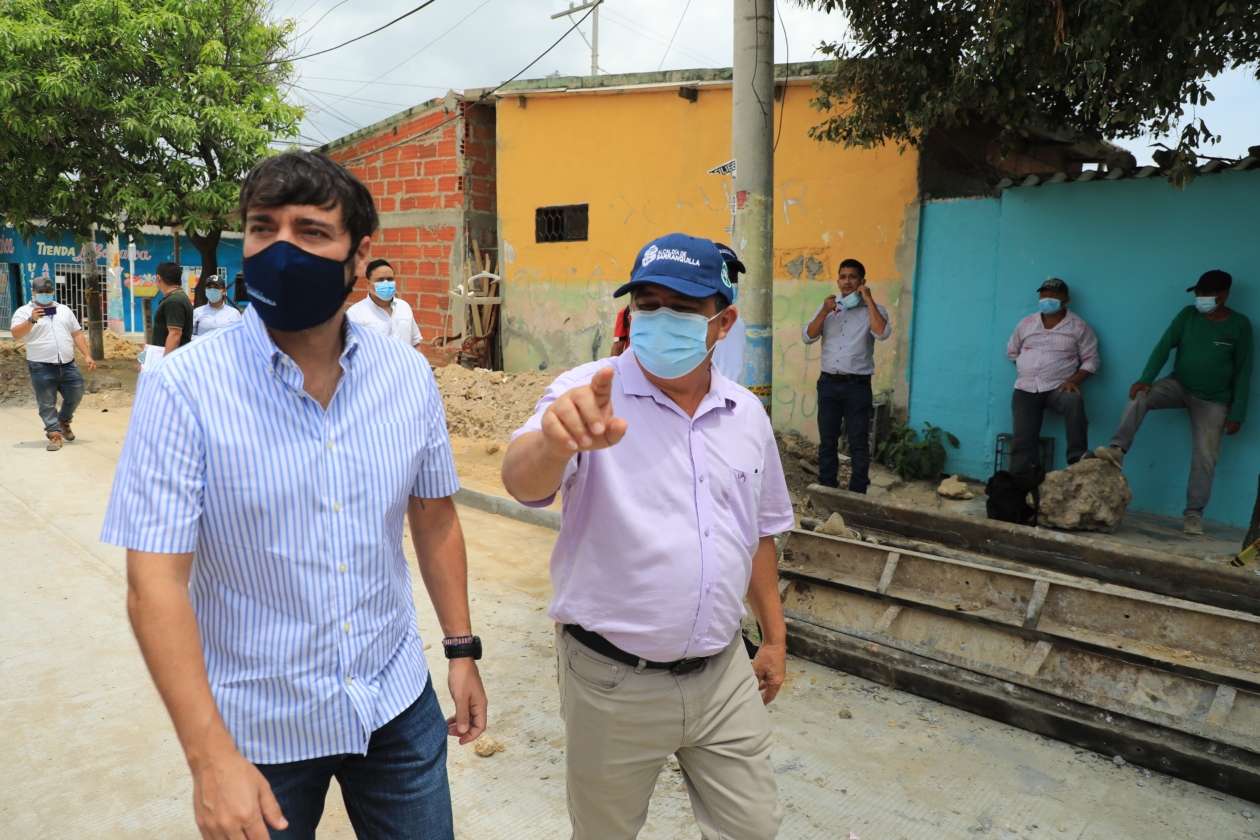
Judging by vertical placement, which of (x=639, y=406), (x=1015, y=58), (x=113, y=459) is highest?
(x=1015, y=58)

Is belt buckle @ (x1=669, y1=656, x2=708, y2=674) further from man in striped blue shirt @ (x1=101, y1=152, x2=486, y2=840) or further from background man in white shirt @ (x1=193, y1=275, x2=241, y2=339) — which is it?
background man in white shirt @ (x1=193, y1=275, x2=241, y2=339)

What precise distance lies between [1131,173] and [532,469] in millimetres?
7494

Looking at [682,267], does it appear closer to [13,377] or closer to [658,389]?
[658,389]

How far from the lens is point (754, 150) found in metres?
6.15

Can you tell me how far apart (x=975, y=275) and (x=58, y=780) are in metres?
8.14

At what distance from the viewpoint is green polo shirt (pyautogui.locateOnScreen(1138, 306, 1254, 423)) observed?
6730 millimetres

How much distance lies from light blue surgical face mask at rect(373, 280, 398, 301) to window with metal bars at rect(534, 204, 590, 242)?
4502mm

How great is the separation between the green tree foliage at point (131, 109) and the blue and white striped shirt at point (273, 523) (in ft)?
42.1

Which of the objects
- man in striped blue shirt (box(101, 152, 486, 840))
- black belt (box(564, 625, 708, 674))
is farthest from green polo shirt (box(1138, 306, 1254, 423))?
man in striped blue shirt (box(101, 152, 486, 840))

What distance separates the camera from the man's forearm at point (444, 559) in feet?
6.73

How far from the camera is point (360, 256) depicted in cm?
186

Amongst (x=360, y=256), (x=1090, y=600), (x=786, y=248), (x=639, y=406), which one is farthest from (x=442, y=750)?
(x=786, y=248)

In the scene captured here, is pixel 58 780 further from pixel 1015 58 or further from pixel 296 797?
pixel 1015 58

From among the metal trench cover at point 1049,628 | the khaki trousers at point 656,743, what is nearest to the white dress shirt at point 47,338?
the metal trench cover at point 1049,628
